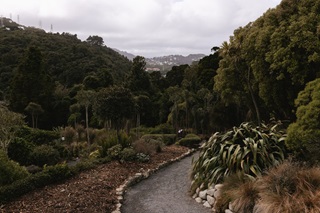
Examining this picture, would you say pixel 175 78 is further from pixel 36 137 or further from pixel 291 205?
pixel 291 205

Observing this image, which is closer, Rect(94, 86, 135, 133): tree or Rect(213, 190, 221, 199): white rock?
Rect(213, 190, 221, 199): white rock

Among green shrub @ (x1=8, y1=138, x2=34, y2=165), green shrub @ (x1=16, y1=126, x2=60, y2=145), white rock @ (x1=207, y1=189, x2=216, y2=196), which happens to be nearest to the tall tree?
green shrub @ (x1=16, y1=126, x2=60, y2=145)

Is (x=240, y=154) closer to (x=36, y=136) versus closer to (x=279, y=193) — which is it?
(x=279, y=193)

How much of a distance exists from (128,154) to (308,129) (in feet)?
20.0

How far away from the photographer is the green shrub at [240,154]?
23.2 feet

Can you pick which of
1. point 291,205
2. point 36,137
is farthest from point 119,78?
point 291,205

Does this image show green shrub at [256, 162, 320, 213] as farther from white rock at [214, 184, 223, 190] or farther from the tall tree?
the tall tree

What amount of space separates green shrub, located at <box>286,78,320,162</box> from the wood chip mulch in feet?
13.9

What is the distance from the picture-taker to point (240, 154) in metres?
7.17

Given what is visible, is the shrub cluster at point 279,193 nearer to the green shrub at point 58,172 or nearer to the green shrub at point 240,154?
Answer: the green shrub at point 240,154

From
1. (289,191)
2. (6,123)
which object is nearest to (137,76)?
(6,123)

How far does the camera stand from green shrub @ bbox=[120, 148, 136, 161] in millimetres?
10767

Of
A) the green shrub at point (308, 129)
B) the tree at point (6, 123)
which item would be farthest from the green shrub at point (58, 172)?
the green shrub at point (308, 129)

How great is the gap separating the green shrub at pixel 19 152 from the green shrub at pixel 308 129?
9862mm
